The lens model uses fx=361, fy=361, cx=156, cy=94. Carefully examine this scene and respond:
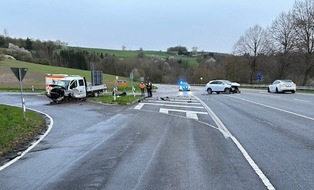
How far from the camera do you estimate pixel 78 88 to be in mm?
34062

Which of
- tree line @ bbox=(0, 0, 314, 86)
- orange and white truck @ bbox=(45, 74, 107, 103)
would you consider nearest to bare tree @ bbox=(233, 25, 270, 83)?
tree line @ bbox=(0, 0, 314, 86)

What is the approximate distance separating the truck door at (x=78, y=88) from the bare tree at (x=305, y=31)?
36064 mm

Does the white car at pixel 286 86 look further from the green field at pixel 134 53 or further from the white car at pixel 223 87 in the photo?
the green field at pixel 134 53

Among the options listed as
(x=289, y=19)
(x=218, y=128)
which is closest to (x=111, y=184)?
(x=218, y=128)

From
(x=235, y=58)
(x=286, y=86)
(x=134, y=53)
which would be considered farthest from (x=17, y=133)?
(x=134, y=53)

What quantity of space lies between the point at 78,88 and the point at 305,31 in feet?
122

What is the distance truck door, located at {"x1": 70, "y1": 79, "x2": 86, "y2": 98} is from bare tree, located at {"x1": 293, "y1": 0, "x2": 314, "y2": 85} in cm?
3606

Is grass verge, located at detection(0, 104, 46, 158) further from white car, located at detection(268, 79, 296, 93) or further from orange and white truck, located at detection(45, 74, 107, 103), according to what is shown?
white car, located at detection(268, 79, 296, 93)

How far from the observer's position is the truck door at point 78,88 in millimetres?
33547

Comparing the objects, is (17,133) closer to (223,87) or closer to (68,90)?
(68,90)

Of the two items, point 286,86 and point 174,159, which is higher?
point 286,86

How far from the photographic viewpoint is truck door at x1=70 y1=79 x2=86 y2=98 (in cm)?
3355

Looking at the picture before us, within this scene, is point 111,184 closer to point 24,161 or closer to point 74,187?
point 74,187

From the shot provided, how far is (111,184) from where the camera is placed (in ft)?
20.2
